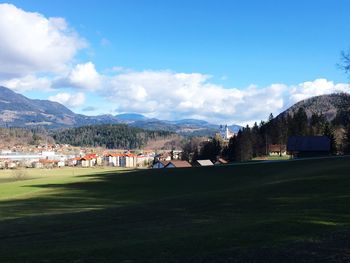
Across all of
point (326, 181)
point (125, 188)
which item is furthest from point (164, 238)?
point (125, 188)

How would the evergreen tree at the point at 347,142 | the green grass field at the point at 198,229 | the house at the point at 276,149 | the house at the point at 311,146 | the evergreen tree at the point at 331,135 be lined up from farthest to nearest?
the house at the point at 276,149 < the evergreen tree at the point at 331,135 < the evergreen tree at the point at 347,142 < the house at the point at 311,146 < the green grass field at the point at 198,229

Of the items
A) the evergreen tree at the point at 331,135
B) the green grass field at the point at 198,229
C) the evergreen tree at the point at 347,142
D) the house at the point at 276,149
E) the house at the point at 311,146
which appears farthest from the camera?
the house at the point at 276,149

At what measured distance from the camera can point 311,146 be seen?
9244 cm

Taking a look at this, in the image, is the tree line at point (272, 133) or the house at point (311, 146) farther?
the tree line at point (272, 133)

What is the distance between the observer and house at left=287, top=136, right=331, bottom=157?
298ft

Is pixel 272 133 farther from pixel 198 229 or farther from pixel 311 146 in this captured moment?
pixel 198 229

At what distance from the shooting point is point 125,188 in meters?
54.9

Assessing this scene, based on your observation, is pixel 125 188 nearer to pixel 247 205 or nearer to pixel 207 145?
pixel 247 205

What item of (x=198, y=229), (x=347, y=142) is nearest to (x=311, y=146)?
(x=347, y=142)

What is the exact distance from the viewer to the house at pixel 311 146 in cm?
9094

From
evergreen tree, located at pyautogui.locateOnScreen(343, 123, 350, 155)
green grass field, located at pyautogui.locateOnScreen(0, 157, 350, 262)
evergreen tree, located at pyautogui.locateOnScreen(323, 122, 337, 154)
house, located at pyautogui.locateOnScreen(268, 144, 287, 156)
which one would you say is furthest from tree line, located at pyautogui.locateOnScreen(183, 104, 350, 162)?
green grass field, located at pyautogui.locateOnScreen(0, 157, 350, 262)

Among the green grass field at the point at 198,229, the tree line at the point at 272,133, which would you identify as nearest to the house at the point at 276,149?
the tree line at the point at 272,133

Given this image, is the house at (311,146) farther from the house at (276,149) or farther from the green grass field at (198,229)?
the green grass field at (198,229)

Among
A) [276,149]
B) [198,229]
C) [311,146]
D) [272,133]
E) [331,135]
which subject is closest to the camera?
[198,229]
